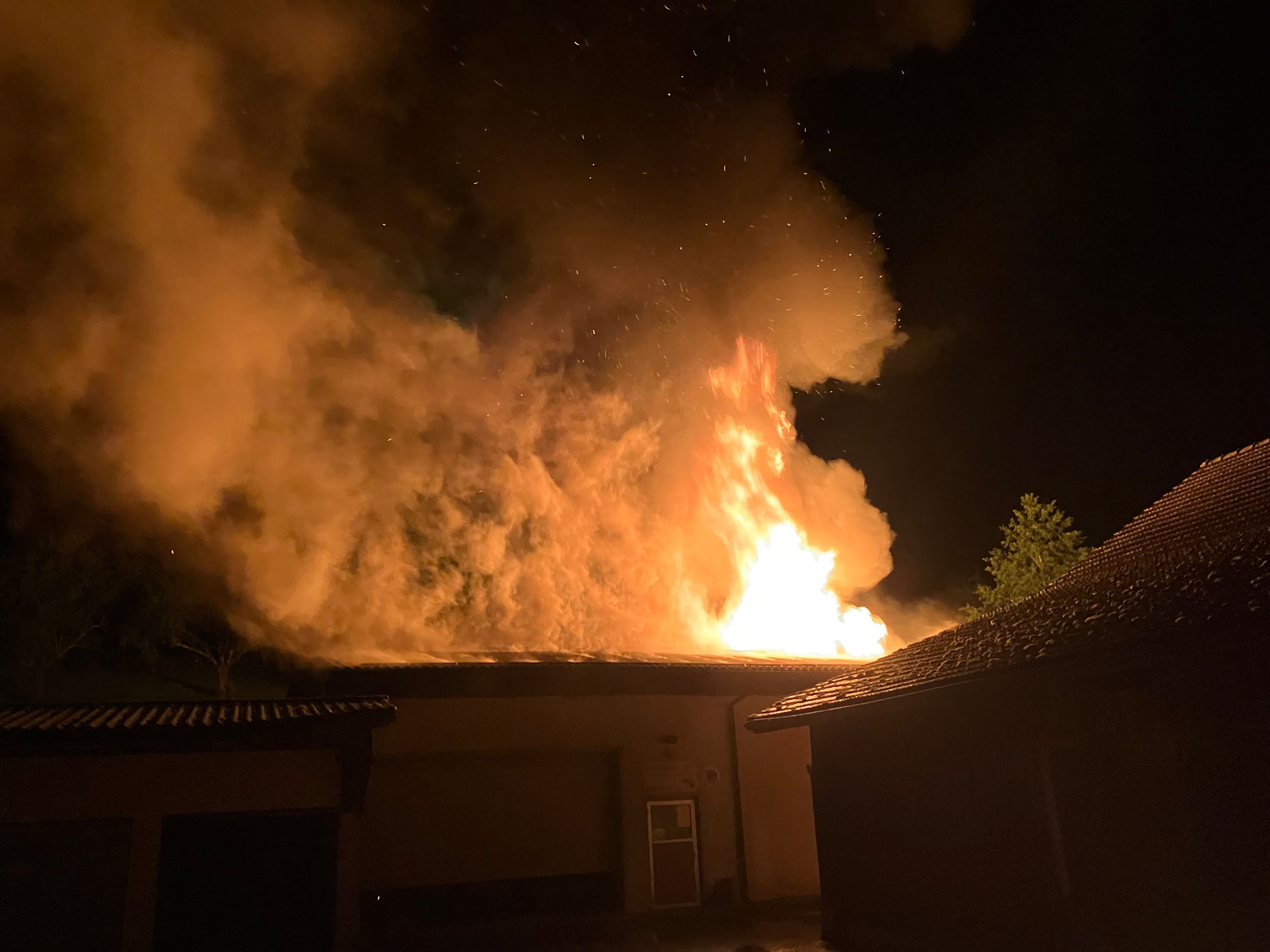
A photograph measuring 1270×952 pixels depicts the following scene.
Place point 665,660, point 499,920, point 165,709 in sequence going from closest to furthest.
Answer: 1. point 165,709
2. point 499,920
3. point 665,660

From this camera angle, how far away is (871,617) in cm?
1981

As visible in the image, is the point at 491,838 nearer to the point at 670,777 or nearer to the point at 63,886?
the point at 670,777

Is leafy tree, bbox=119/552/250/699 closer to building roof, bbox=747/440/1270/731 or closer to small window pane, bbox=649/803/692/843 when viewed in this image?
small window pane, bbox=649/803/692/843

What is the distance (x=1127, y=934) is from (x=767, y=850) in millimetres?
6975

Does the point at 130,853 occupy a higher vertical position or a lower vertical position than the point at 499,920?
higher

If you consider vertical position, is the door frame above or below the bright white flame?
below

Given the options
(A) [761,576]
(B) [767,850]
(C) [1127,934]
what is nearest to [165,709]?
(B) [767,850]

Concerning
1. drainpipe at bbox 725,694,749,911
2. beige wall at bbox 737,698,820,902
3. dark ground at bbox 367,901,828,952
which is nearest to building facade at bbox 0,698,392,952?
dark ground at bbox 367,901,828,952

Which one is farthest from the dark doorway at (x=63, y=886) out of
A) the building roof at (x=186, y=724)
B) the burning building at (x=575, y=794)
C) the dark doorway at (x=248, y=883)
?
the burning building at (x=575, y=794)

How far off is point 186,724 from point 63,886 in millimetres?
2050

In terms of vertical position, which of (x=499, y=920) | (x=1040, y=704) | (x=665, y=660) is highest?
(x=665, y=660)

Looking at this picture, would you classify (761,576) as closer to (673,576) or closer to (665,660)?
(673,576)

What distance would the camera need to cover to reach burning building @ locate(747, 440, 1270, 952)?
6637 millimetres

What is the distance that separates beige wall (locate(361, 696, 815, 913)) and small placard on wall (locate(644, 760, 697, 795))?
1.1 inches
